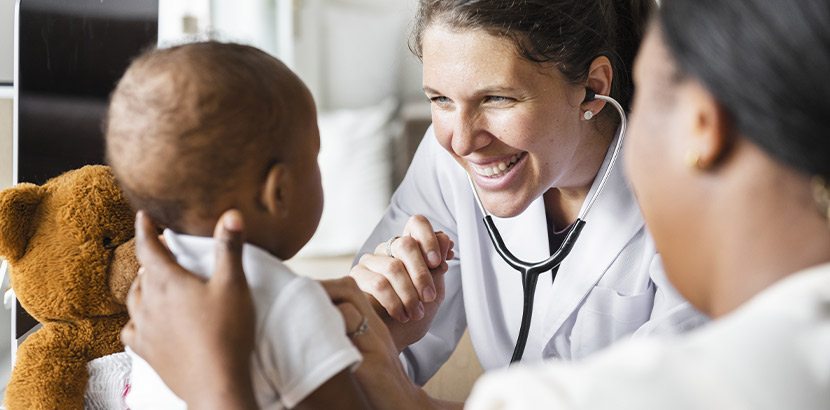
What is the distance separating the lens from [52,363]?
993 millimetres

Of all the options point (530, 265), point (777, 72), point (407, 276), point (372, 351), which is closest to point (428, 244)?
point (407, 276)

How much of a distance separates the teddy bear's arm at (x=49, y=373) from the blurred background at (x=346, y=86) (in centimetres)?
203

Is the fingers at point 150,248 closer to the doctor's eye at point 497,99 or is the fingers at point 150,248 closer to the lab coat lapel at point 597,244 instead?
the doctor's eye at point 497,99

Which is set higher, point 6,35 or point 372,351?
point 6,35

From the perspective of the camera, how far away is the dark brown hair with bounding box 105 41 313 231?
0.74m

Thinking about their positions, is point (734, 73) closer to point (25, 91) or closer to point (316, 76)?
point (25, 91)

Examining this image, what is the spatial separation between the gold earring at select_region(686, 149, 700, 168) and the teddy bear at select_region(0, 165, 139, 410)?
0.72m

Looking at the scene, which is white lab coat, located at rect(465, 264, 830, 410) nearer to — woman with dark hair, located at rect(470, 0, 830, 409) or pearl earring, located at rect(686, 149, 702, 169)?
woman with dark hair, located at rect(470, 0, 830, 409)

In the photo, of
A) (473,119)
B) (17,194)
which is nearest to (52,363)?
(17,194)

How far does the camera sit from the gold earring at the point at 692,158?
59 centimetres

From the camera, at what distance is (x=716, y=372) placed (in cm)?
48

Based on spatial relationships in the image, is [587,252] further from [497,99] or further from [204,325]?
[204,325]

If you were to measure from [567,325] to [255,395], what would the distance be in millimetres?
746

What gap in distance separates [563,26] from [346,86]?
2.34 metres
